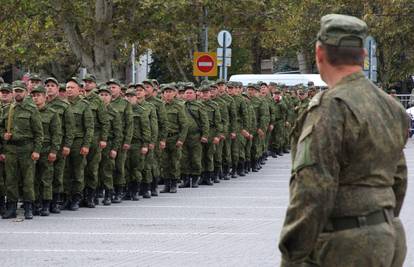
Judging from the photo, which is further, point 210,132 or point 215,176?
point 215,176

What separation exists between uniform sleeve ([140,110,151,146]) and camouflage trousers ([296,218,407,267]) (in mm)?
Answer: 15662

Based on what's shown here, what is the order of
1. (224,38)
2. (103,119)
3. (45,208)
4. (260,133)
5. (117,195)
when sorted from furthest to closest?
(224,38)
(260,133)
(117,195)
(103,119)
(45,208)

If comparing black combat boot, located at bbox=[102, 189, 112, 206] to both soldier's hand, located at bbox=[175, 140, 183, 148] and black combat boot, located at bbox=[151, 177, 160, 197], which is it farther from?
soldier's hand, located at bbox=[175, 140, 183, 148]

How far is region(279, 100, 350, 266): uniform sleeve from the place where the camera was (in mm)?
5500

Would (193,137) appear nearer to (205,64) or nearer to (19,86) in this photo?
(19,86)

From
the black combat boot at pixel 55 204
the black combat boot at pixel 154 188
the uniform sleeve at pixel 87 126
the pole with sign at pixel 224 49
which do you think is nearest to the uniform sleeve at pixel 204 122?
the black combat boot at pixel 154 188

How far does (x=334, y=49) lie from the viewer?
223 inches

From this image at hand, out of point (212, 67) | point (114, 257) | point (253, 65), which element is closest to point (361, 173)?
point (114, 257)

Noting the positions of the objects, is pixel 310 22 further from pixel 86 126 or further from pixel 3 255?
pixel 3 255

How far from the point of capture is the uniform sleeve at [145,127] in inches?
837

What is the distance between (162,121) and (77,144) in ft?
10.5

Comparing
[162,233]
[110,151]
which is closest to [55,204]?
[110,151]

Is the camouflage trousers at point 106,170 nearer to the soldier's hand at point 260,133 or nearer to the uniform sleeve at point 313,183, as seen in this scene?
the soldier's hand at point 260,133

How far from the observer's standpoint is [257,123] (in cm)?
3020
